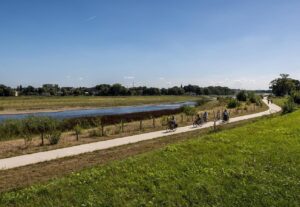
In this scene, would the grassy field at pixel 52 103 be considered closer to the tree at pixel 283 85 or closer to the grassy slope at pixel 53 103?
the grassy slope at pixel 53 103

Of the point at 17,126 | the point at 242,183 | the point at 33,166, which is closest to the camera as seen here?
the point at 242,183

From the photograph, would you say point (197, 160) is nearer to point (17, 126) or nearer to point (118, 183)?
point (118, 183)

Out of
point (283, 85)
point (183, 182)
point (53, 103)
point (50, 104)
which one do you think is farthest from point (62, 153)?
point (283, 85)

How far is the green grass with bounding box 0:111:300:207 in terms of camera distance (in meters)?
8.12

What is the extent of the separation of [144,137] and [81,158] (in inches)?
284

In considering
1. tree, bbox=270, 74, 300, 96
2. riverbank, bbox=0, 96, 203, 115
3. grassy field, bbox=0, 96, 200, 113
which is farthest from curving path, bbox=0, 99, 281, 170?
tree, bbox=270, 74, 300, 96

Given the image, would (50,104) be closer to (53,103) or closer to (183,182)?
(53,103)

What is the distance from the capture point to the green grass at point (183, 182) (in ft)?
26.6

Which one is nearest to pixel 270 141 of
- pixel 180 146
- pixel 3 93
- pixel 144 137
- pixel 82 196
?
pixel 180 146

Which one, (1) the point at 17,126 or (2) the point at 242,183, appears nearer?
(2) the point at 242,183

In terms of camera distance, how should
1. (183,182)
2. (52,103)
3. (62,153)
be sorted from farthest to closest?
(52,103) < (62,153) < (183,182)

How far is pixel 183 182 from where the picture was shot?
363 inches

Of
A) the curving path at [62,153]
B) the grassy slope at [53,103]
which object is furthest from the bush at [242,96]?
the curving path at [62,153]

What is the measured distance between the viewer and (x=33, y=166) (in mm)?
12781
